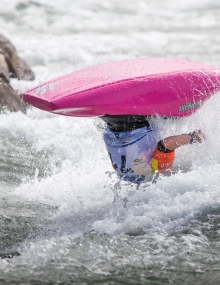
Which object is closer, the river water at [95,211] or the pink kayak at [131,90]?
the river water at [95,211]

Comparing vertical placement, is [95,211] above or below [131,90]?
below

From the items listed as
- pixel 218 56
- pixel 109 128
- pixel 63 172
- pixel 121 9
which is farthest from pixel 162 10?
pixel 109 128

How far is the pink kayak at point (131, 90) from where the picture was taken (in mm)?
4594

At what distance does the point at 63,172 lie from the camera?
5867 millimetres

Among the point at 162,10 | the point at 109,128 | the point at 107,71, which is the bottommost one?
the point at 109,128

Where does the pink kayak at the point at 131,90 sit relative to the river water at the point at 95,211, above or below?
above

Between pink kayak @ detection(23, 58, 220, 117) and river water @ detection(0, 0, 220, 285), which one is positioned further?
pink kayak @ detection(23, 58, 220, 117)

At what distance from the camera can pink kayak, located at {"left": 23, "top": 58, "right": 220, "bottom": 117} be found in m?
4.59

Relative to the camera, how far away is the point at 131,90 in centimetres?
473

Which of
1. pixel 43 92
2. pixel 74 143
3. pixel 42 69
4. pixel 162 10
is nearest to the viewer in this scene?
pixel 43 92

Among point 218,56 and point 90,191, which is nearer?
point 90,191

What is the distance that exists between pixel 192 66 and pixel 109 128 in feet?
2.72

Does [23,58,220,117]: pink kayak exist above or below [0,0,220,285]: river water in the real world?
above

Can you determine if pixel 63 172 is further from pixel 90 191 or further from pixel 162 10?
pixel 162 10
